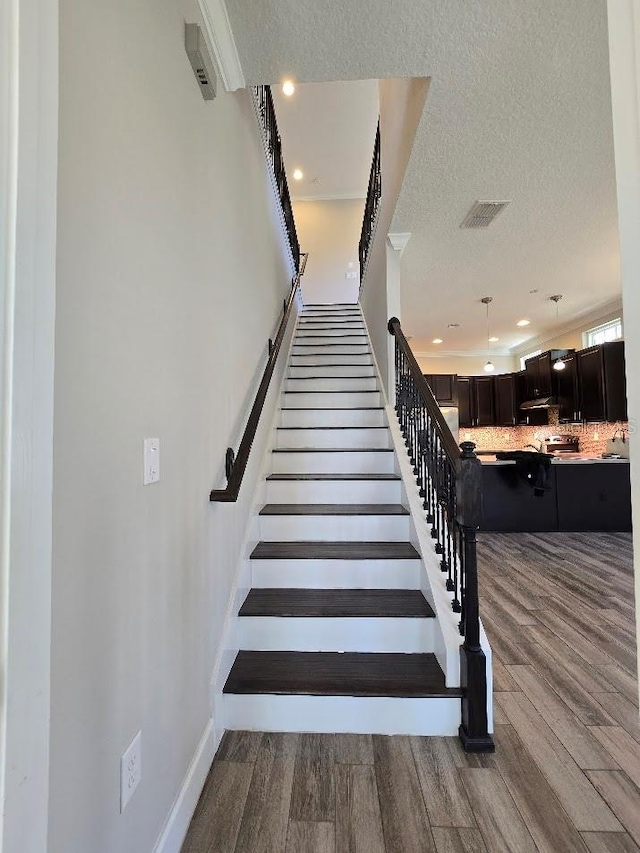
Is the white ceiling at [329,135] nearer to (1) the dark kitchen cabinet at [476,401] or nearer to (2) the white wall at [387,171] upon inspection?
(2) the white wall at [387,171]

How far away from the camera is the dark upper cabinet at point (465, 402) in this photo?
8.88 m

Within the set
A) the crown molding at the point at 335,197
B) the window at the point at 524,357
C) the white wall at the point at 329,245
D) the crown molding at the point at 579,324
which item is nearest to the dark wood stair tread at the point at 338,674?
the crown molding at the point at 579,324

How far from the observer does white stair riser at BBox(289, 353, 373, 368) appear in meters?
5.17

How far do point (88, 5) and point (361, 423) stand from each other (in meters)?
3.27

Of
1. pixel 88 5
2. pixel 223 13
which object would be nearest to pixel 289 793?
pixel 88 5

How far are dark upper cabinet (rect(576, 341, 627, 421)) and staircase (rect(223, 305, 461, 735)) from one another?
4.02 meters

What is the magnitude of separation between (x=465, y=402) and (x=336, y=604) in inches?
295

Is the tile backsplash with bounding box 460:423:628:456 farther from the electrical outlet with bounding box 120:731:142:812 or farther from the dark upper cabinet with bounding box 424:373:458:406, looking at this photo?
the electrical outlet with bounding box 120:731:142:812

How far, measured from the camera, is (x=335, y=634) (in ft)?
6.86

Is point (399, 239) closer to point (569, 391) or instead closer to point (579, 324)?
point (569, 391)

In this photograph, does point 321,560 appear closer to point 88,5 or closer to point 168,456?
point 168,456

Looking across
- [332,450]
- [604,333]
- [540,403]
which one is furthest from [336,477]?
[604,333]

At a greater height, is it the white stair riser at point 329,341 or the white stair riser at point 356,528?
the white stair riser at point 329,341

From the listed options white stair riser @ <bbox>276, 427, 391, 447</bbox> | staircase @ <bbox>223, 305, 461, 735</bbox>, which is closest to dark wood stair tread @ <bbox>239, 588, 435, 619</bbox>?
staircase @ <bbox>223, 305, 461, 735</bbox>
